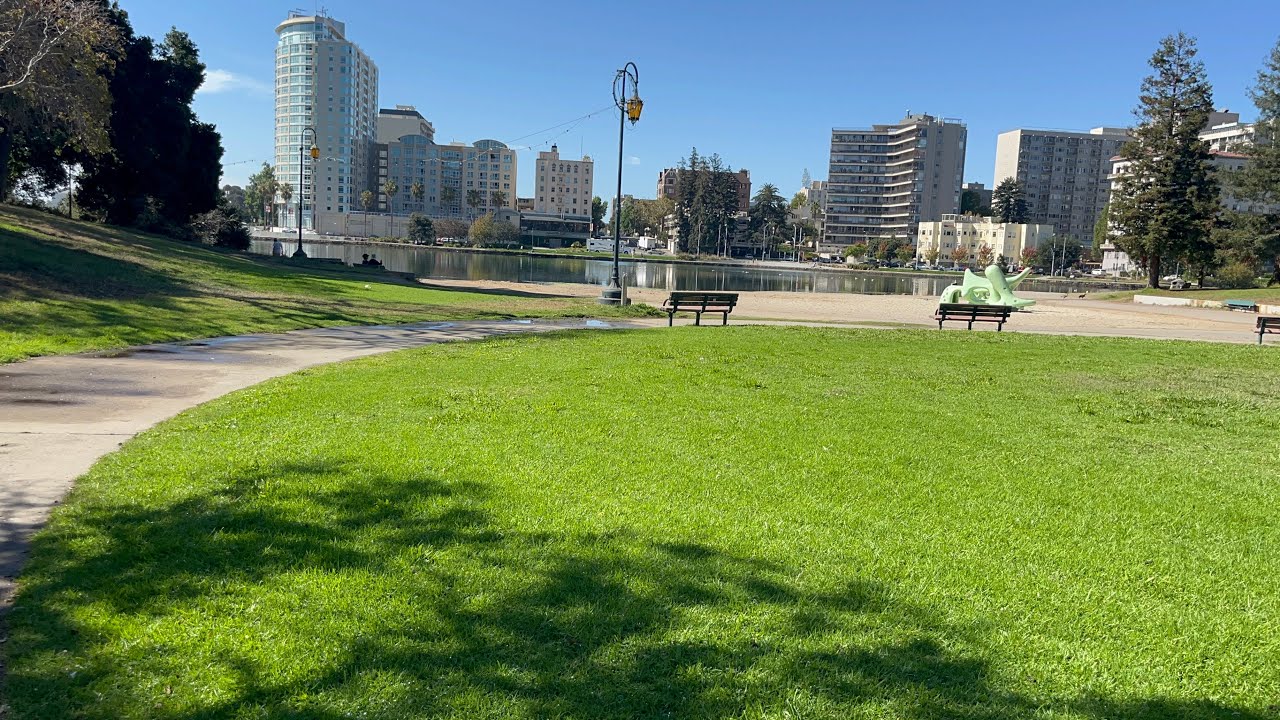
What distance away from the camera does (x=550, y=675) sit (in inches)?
131

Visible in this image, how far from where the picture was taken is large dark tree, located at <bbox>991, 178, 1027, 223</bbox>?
164 metres

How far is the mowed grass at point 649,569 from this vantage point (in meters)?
3.31

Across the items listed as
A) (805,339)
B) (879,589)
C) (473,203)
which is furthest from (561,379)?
(473,203)

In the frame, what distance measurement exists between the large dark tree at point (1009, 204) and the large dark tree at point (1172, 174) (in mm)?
110941

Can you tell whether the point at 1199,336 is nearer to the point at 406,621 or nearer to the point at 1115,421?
the point at 1115,421

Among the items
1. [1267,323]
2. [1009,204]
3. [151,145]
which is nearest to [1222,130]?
[1009,204]

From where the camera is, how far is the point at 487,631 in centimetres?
367

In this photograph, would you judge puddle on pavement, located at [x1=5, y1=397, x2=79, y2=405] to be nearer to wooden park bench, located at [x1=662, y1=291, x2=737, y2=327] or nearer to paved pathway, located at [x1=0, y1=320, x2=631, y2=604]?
paved pathway, located at [x1=0, y1=320, x2=631, y2=604]

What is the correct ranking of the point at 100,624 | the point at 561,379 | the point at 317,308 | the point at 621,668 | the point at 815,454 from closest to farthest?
the point at 621,668 < the point at 100,624 < the point at 815,454 < the point at 561,379 < the point at 317,308

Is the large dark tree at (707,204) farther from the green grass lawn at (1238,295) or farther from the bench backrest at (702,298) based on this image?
the bench backrest at (702,298)

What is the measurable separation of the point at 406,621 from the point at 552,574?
0.80 metres

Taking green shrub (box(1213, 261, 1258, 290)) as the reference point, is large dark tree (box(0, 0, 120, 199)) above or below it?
above

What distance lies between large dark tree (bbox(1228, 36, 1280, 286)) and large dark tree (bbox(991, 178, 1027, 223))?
363 ft

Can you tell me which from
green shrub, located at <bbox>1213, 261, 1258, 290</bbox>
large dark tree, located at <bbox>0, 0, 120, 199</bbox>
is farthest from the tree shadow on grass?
green shrub, located at <bbox>1213, 261, 1258, 290</bbox>
